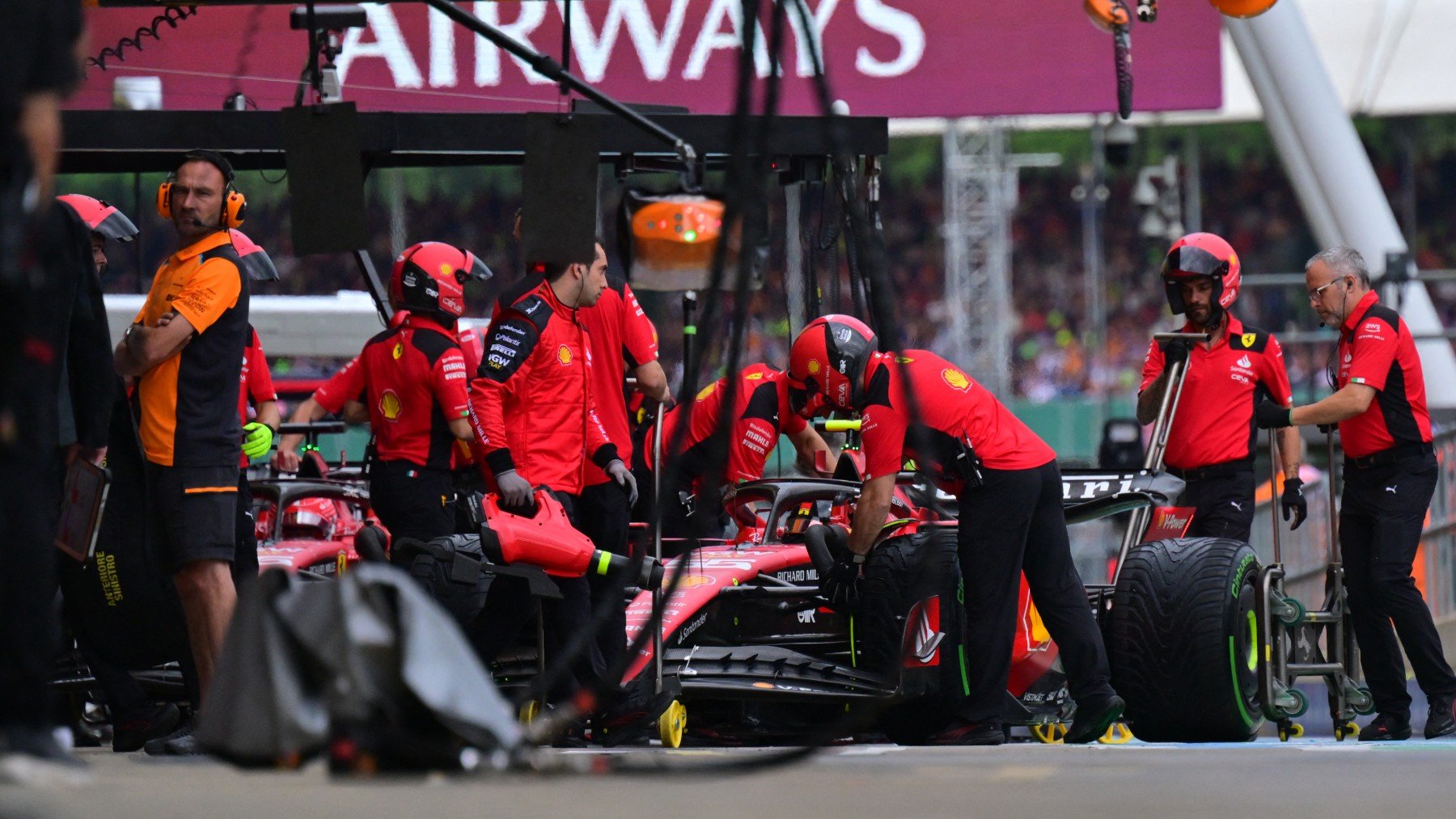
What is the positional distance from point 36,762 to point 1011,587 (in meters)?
4.47

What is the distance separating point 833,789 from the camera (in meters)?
4.09

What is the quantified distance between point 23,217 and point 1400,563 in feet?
21.1

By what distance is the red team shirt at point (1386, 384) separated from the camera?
27.5ft

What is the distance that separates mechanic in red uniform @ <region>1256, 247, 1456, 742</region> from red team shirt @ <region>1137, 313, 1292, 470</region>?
0.70ft

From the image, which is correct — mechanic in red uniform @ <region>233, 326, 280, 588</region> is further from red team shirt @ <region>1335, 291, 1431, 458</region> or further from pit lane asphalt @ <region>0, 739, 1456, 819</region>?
red team shirt @ <region>1335, 291, 1431, 458</region>

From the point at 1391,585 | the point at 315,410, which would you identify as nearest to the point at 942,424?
the point at 1391,585

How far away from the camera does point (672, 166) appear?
29.5ft

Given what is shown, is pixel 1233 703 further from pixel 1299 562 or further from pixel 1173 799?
pixel 1299 562

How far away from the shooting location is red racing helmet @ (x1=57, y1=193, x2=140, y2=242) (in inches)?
295

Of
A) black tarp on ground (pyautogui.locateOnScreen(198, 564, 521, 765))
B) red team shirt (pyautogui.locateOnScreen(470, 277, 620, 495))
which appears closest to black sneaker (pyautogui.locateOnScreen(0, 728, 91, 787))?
black tarp on ground (pyautogui.locateOnScreen(198, 564, 521, 765))

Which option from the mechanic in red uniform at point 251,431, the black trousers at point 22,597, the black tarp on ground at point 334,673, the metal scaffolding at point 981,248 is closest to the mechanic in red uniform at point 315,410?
the mechanic in red uniform at point 251,431

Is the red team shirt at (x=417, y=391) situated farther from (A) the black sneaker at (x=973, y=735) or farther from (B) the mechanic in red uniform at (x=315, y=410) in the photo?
(A) the black sneaker at (x=973, y=735)

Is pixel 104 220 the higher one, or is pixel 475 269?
pixel 104 220

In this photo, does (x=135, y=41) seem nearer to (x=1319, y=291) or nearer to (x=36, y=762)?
(x=1319, y=291)
